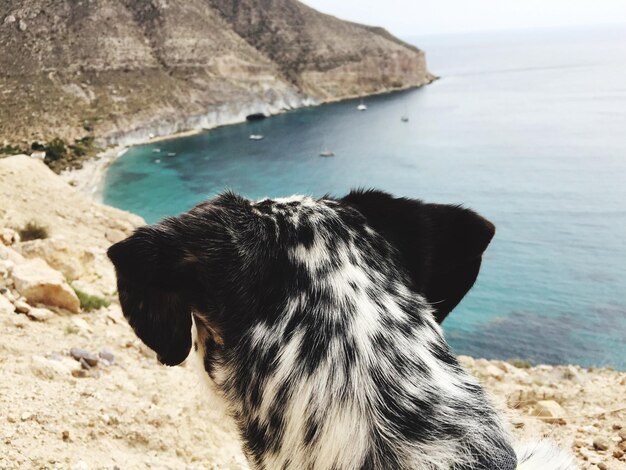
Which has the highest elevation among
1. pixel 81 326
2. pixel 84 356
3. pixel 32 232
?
pixel 84 356

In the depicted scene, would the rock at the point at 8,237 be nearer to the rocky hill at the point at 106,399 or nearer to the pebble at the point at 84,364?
the rocky hill at the point at 106,399

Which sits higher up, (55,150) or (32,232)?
(32,232)

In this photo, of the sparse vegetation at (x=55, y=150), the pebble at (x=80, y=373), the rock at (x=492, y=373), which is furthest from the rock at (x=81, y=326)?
the sparse vegetation at (x=55, y=150)

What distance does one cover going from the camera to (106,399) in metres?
4.44

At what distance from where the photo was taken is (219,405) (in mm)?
1740

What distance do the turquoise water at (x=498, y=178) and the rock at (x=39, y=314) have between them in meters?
5.16

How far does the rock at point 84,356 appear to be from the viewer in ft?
17.4

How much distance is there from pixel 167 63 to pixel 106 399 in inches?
3214

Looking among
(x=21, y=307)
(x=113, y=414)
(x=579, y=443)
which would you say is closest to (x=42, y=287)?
(x=21, y=307)

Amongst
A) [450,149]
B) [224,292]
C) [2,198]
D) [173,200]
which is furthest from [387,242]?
[450,149]

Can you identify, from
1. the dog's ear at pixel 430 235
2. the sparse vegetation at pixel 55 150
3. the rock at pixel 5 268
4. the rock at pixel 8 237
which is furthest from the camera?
the sparse vegetation at pixel 55 150

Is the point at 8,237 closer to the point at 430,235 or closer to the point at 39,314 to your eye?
the point at 39,314

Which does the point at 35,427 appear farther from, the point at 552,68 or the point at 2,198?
the point at 552,68

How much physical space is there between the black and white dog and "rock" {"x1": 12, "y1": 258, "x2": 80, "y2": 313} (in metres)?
5.64
